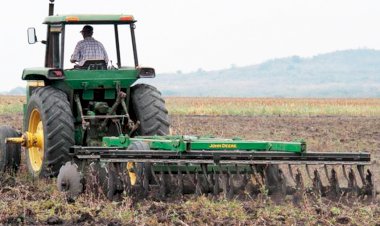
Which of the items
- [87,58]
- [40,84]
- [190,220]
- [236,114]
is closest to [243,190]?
[190,220]

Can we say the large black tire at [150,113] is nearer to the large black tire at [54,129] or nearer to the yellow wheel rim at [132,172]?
the large black tire at [54,129]

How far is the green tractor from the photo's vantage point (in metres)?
9.31

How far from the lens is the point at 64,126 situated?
1061 centimetres

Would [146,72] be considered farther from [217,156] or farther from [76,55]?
[217,156]

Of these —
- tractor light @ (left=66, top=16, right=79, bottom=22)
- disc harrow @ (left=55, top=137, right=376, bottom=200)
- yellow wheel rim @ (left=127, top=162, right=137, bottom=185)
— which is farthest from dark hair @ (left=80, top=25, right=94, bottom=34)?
yellow wheel rim @ (left=127, top=162, right=137, bottom=185)

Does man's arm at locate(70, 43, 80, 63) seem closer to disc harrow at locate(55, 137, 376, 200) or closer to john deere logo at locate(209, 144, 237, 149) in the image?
disc harrow at locate(55, 137, 376, 200)

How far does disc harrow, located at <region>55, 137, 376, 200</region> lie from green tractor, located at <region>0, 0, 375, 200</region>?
0.4 inches

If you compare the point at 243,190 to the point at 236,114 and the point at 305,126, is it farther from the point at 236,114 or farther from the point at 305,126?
the point at 236,114

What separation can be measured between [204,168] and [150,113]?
6.52 feet

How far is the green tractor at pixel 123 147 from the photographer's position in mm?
9312

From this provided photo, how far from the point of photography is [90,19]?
450 inches

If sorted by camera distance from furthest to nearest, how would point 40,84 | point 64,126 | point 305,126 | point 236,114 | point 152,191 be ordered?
point 236,114 < point 305,126 < point 40,84 < point 64,126 < point 152,191

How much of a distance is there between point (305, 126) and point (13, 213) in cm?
1861

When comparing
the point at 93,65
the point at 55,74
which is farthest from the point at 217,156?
the point at 93,65
